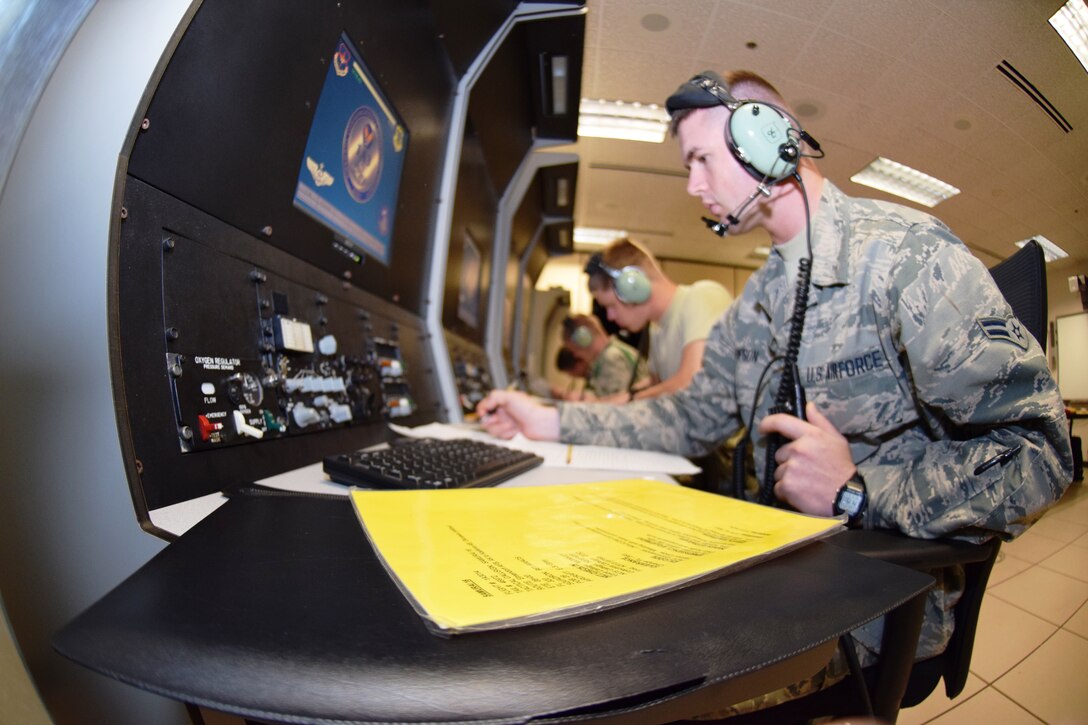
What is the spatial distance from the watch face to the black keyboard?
451mm

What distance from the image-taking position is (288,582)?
27 centimetres

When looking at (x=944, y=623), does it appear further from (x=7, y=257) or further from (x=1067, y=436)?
(x=7, y=257)

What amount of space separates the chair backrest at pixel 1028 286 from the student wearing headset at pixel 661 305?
1.49 meters

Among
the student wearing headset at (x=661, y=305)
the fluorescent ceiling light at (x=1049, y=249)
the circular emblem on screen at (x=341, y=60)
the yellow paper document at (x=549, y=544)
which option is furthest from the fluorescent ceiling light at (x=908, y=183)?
the student wearing headset at (x=661, y=305)

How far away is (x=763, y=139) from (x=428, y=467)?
0.72 metres

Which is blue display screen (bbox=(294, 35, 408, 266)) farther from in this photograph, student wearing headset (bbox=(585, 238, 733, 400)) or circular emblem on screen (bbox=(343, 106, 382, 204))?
student wearing headset (bbox=(585, 238, 733, 400))

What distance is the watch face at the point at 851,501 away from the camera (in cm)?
62

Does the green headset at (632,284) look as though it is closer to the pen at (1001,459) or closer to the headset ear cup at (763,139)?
the headset ear cup at (763,139)

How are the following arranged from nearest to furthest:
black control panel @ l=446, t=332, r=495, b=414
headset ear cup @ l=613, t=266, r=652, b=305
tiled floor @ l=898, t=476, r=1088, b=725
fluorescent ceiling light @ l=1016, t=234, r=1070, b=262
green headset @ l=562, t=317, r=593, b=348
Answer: tiled floor @ l=898, t=476, r=1088, b=725, fluorescent ceiling light @ l=1016, t=234, r=1070, b=262, black control panel @ l=446, t=332, r=495, b=414, headset ear cup @ l=613, t=266, r=652, b=305, green headset @ l=562, t=317, r=593, b=348

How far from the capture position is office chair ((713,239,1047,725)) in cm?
44

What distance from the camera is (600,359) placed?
387 centimetres

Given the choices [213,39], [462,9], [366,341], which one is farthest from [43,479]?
[462,9]

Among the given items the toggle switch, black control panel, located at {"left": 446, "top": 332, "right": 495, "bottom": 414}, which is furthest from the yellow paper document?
black control panel, located at {"left": 446, "top": 332, "right": 495, "bottom": 414}

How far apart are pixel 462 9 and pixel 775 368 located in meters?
1.24
